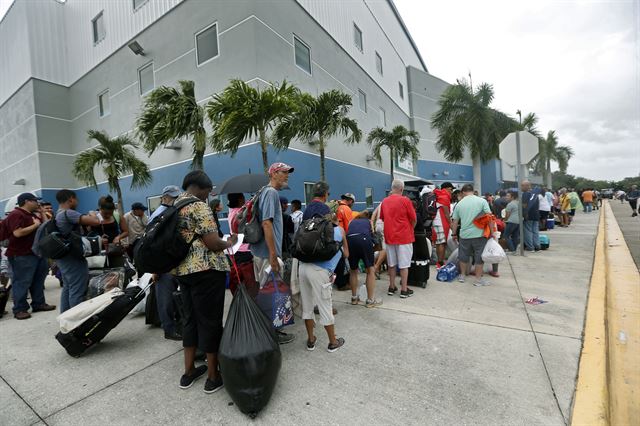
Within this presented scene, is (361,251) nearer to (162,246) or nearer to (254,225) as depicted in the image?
(254,225)

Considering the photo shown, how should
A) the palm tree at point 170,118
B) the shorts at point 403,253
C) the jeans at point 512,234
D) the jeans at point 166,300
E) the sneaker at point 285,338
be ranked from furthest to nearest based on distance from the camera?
the jeans at point 512,234, the palm tree at point 170,118, the shorts at point 403,253, the jeans at point 166,300, the sneaker at point 285,338

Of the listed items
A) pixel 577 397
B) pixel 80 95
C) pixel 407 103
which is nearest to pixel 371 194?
pixel 407 103

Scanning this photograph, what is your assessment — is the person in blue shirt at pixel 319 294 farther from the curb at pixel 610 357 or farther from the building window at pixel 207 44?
the building window at pixel 207 44

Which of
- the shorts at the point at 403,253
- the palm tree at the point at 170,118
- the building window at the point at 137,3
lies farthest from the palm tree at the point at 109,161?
the shorts at the point at 403,253

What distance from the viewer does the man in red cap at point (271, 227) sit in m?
3.08

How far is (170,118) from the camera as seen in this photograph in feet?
23.5

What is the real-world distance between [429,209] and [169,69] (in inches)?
406

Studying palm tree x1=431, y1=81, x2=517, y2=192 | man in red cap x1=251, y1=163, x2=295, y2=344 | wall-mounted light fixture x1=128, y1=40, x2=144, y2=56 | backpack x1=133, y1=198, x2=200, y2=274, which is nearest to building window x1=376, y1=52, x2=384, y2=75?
palm tree x1=431, y1=81, x2=517, y2=192

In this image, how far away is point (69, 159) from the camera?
615 inches

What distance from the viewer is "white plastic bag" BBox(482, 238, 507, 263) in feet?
17.4

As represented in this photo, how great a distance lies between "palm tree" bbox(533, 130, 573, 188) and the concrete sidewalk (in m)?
41.2

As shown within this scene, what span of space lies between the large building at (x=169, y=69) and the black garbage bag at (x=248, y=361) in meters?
6.79

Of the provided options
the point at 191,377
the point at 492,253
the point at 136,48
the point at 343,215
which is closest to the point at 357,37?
the point at 136,48

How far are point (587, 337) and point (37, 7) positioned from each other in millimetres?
23277
